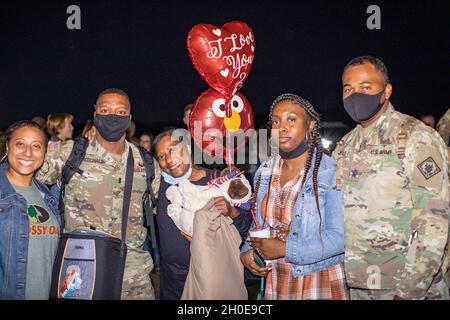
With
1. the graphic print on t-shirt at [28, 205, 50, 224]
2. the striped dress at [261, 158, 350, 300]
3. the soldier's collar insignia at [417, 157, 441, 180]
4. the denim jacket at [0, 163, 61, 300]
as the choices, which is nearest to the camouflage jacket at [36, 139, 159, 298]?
the graphic print on t-shirt at [28, 205, 50, 224]

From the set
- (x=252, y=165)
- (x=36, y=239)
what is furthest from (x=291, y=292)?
(x=252, y=165)

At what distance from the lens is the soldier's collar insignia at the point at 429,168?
2391mm

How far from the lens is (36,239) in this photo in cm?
295

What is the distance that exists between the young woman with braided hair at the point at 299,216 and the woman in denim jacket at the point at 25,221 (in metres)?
1.29

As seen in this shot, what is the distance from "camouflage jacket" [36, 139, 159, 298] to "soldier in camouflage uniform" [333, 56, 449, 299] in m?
1.49

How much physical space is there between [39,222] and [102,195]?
468 mm

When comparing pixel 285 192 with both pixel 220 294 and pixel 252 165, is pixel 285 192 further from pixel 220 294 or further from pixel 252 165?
pixel 252 165

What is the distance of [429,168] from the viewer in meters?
2.40

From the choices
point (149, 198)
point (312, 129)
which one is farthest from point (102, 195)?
point (312, 129)

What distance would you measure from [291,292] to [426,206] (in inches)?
35.3

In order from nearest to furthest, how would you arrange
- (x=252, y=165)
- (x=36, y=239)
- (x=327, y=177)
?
(x=327, y=177)
(x=36, y=239)
(x=252, y=165)

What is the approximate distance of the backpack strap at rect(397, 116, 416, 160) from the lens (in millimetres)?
2508

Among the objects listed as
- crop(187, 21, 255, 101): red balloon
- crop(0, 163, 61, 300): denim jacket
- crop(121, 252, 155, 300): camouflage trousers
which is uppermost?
crop(187, 21, 255, 101): red balloon

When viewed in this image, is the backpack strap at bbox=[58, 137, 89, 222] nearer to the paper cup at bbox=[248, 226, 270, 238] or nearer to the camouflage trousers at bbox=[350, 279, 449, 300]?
the paper cup at bbox=[248, 226, 270, 238]
